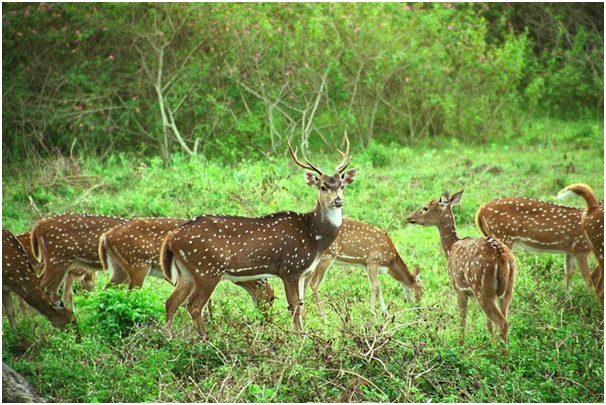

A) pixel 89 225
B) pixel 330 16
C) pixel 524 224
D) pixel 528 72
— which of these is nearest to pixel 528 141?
pixel 528 72

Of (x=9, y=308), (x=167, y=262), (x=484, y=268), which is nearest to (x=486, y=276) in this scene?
(x=484, y=268)

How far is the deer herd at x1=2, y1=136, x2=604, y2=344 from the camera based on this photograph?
7.46 m

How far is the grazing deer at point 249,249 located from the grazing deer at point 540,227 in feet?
6.73

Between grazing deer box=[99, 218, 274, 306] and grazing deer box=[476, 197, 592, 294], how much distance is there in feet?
7.97

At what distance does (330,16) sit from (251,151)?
2.60 metres

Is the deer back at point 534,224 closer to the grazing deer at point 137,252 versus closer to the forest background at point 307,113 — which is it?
the forest background at point 307,113

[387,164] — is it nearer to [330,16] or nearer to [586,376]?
[330,16]

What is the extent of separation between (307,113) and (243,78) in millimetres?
1168

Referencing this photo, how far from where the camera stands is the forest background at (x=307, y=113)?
1174 centimetres

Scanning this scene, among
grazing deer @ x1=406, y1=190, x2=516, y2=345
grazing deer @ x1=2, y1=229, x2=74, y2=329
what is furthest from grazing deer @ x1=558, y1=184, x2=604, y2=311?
grazing deer @ x1=2, y1=229, x2=74, y2=329

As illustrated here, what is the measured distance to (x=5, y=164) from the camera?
47.8 feet

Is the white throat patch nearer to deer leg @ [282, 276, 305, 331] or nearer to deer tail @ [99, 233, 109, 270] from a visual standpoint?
deer leg @ [282, 276, 305, 331]

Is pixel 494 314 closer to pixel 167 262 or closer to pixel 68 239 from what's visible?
pixel 167 262

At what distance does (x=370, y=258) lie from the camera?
9.23 meters
